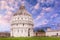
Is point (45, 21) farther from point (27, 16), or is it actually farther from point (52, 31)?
point (27, 16)

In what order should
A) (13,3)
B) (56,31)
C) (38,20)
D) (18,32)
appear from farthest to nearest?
(18,32)
(56,31)
(38,20)
(13,3)

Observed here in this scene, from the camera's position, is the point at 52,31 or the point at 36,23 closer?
the point at 36,23

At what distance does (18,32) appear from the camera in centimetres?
1747

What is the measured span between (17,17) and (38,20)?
3459 millimetres

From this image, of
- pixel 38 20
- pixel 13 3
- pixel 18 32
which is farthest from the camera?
pixel 18 32

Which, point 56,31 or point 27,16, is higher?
point 27,16

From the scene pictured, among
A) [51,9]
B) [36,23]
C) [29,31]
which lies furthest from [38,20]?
[29,31]

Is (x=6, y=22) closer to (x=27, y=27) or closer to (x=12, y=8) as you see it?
(x=12, y=8)

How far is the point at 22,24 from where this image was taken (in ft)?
59.2

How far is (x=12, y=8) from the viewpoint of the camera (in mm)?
14367

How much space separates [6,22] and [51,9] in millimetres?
2744

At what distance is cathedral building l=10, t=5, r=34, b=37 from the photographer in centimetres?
1728

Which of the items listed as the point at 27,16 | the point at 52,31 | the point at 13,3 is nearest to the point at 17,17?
the point at 27,16

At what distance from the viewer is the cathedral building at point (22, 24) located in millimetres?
17281
